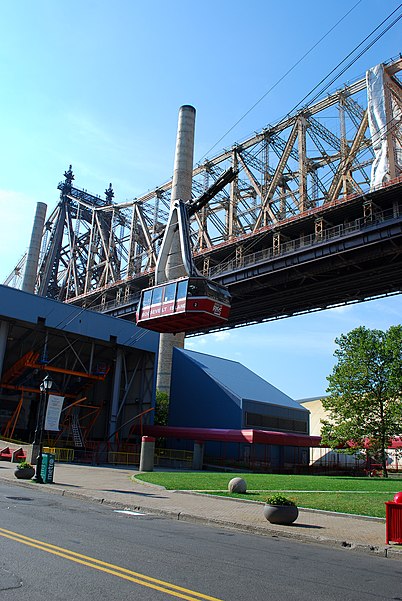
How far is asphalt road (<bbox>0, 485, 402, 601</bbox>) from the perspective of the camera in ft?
20.9

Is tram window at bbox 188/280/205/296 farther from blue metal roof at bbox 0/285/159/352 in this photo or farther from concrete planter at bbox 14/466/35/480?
blue metal roof at bbox 0/285/159/352

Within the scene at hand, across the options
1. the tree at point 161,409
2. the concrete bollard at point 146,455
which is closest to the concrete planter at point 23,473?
the concrete bollard at point 146,455

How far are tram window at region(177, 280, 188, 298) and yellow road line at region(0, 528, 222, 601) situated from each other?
741 inches

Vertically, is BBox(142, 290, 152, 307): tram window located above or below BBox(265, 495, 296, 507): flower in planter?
above

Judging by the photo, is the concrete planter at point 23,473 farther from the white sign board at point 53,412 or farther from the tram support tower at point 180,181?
the tram support tower at point 180,181

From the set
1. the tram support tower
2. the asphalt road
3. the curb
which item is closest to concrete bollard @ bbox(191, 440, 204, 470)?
the tram support tower

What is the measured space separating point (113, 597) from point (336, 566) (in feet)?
15.0

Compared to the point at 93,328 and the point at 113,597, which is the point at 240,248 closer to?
the point at 93,328

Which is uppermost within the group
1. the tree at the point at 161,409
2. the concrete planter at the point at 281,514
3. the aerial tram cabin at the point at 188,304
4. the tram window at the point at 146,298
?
the tram window at the point at 146,298

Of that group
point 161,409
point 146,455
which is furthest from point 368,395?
point 161,409

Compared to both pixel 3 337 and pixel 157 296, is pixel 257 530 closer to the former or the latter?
pixel 157 296

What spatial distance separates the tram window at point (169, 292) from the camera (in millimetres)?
28156

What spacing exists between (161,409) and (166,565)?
49553 millimetres

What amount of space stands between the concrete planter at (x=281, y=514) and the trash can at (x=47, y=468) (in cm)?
1129
